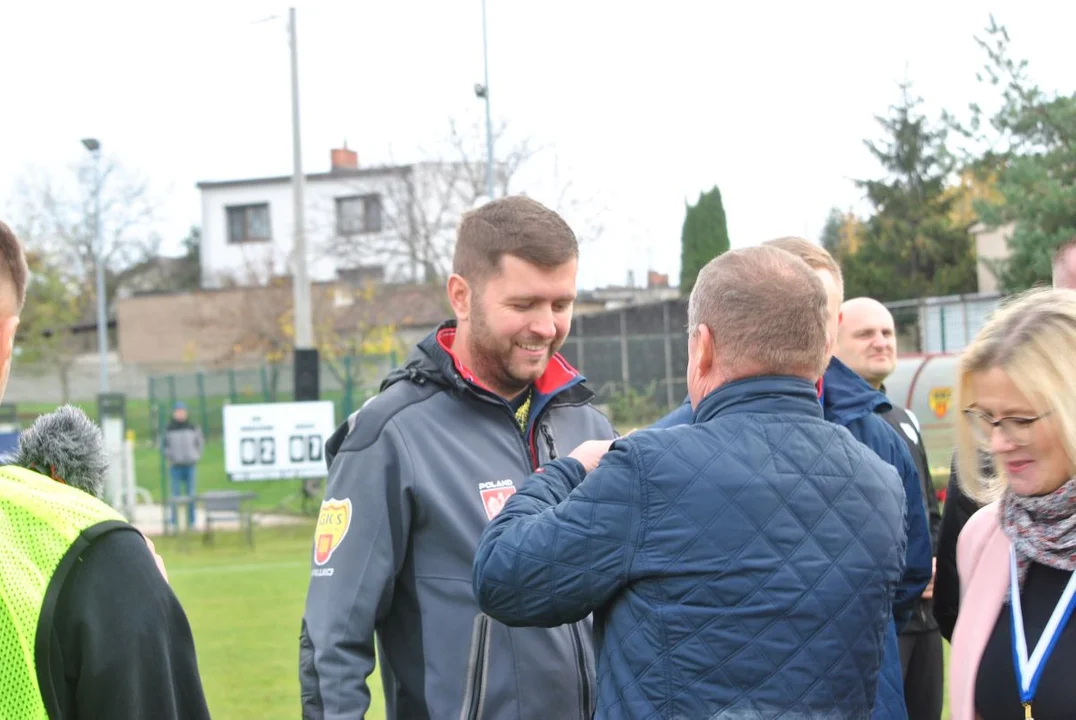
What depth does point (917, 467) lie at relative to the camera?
15.2 ft

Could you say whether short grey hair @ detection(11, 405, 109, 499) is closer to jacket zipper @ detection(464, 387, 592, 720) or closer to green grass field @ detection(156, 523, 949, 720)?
jacket zipper @ detection(464, 387, 592, 720)

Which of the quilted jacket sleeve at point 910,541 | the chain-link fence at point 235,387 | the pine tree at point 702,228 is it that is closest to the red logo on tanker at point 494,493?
the quilted jacket sleeve at point 910,541

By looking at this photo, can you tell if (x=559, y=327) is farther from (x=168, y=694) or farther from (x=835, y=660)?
(x=168, y=694)

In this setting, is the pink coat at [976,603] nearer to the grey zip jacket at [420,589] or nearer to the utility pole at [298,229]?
the grey zip jacket at [420,589]

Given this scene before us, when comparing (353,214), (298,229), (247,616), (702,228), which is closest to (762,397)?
(247,616)

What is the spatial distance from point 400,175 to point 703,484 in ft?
134

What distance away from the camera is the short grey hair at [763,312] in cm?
246

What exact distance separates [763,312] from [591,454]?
488mm

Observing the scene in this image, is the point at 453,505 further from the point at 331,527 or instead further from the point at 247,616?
the point at 247,616

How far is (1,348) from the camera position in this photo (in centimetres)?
170

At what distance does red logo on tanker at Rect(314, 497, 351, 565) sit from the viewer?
306cm

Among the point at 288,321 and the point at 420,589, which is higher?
the point at 288,321

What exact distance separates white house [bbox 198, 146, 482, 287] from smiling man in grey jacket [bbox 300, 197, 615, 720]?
3204 centimetres

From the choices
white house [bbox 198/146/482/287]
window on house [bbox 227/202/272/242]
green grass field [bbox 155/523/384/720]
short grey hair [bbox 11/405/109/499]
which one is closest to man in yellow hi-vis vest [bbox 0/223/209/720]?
short grey hair [bbox 11/405/109/499]
